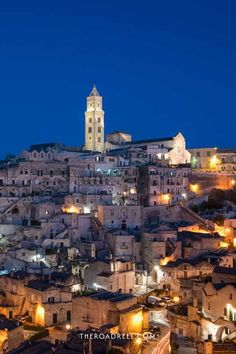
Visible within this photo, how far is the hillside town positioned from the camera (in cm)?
2731

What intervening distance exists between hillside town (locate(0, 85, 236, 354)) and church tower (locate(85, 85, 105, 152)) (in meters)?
9.07

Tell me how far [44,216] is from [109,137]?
33.3m

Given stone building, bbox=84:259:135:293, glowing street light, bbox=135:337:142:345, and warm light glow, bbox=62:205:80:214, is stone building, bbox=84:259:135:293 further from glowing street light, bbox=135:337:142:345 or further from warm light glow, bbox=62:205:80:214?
warm light glow, bbox=62:205:80:214

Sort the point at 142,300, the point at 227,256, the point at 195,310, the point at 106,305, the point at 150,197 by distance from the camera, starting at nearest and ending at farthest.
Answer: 1. the point at 106,305
2. the point at 195,310
3. the point at 142,300
4. the point at 227,256
5. the point at 150,197

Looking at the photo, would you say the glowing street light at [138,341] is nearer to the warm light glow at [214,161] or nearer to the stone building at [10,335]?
the stone building at [10,335]

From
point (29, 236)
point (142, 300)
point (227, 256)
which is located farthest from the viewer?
point (29, 236)

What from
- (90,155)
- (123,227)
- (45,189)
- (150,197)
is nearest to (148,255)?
(123,227)

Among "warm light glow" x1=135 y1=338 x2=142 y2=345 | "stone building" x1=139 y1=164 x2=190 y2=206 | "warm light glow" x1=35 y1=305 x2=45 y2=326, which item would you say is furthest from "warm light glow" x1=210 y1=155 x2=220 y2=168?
"warm light glow" x1=135 y1=338 x2=142 y2=345

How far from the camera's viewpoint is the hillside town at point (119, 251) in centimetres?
2731

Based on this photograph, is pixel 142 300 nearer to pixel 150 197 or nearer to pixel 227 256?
pixel 227 256

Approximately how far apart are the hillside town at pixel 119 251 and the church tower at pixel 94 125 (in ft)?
29.7

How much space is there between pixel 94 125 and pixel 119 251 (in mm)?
39097

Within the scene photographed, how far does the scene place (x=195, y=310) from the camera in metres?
29.5

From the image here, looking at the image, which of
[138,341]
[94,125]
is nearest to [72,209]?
[138,341]
